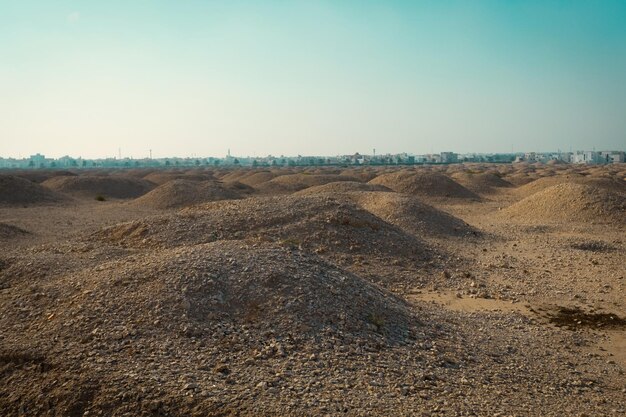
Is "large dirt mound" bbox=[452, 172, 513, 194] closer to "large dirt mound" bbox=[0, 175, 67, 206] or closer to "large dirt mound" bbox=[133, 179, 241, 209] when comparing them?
"large dirt mound" bbox=[133, 179, 241, 209]

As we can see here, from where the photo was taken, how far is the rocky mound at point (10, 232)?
1727 centimetres

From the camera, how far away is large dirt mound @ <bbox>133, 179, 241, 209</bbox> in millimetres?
29250

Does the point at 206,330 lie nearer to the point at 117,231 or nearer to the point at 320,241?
the point at 320,241

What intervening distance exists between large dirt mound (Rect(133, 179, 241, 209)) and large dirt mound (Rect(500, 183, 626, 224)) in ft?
55.0

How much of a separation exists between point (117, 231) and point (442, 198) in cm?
2218

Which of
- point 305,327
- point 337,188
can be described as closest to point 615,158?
point 337,188

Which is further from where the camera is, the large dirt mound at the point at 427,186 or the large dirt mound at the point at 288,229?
the large dirt mound at the point at 427,186

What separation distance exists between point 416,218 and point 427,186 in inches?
639

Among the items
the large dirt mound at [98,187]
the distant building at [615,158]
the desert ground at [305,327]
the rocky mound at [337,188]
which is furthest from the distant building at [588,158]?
the desert ground at [305,327]

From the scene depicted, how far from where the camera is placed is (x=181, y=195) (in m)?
30.2

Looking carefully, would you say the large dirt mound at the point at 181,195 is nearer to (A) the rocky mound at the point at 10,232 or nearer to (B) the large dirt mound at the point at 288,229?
(A) the rocky mound at the point at 10,232

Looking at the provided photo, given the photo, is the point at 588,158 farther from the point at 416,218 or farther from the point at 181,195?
the point at 416,218

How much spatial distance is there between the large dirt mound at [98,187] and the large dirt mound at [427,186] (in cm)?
1960

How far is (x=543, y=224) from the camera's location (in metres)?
21.0
